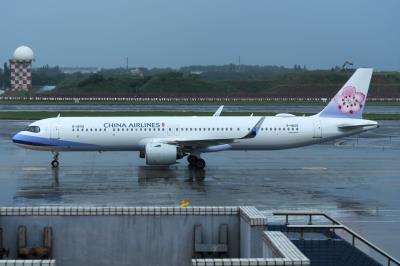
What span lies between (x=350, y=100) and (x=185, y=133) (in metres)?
9.64

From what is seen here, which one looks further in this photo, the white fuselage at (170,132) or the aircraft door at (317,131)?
the aircraft door at (317,131)

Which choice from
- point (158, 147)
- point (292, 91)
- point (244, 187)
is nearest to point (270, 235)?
point (244, 187)

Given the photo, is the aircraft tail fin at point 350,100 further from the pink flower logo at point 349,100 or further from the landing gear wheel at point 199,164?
the landing gear wheel at point 199,164

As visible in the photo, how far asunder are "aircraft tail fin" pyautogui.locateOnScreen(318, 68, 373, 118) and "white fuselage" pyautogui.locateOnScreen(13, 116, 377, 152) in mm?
981

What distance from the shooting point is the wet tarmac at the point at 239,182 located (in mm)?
27688

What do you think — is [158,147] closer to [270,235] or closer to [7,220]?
[7,220]

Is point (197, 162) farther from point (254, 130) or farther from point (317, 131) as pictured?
point (317, 131)

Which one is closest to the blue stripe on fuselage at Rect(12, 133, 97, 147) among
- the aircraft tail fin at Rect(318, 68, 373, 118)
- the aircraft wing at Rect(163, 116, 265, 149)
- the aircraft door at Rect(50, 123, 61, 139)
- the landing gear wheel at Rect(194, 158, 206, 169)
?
the aircraft door at Rect(50, 123, 61, 139)

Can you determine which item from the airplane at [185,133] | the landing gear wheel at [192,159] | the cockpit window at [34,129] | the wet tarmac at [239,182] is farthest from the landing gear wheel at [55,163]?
the landing gear wheel at [192,159]

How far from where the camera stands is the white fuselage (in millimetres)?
38125

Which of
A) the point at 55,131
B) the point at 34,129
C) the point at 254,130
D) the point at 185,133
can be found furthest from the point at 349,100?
the point at 34,129

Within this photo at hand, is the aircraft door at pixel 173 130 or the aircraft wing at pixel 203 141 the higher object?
the aircraft door at pixel 173 130

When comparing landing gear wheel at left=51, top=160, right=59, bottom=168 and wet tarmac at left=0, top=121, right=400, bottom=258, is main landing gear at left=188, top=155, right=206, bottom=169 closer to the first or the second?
wet tarmac at left=0, top=121, right=400, bottom=258

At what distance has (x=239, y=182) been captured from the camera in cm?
3378
